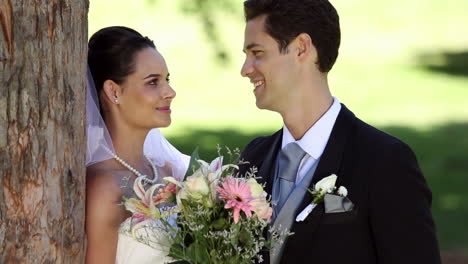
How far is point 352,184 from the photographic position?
3.90 metres

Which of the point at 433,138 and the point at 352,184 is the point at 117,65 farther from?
the point at 433,138

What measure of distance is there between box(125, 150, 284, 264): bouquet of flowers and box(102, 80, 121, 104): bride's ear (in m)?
0.86

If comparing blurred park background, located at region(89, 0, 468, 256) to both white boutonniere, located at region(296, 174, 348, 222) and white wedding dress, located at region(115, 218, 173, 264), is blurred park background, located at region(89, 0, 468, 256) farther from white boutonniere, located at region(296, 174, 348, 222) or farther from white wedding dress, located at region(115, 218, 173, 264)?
white boutonniere, located at region(296, 174, 348, 222)

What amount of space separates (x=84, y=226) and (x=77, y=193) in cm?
25

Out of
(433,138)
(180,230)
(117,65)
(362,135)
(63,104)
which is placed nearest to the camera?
(63,104)

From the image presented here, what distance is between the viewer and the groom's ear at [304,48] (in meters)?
4.29

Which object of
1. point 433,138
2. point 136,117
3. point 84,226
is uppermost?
point 136,117

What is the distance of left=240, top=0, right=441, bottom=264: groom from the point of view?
3.76m

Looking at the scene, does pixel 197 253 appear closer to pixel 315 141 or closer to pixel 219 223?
pixel 219 223

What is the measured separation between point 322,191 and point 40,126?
4.08 feet

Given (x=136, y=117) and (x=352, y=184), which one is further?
(x=136, y=117)

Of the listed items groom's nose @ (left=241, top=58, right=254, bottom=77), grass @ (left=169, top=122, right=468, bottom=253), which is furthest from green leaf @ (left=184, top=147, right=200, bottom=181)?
grass @ (left=169, top=122, right=468, bottom=253)

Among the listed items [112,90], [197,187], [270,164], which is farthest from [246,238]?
[112,90]

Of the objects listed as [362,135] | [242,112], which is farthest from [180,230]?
[242,112]
